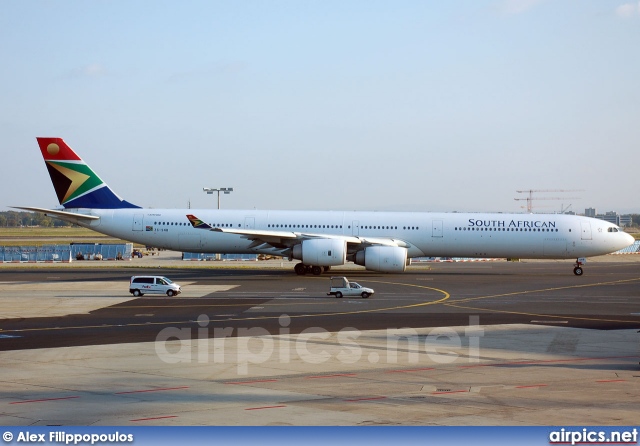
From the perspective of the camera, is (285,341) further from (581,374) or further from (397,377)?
(581,374)

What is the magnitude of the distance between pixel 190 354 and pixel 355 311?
1366cm

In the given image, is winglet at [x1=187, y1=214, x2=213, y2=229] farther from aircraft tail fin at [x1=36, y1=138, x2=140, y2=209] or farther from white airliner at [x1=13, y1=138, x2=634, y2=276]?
aircraft tail fin at [x1=36, y1=138, x2=140, y2=209]

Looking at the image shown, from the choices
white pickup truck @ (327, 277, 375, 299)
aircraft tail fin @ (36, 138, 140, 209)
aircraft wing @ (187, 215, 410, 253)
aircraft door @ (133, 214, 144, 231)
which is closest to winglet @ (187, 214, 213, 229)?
aircraft wing @ (187, 215, 410, 253)

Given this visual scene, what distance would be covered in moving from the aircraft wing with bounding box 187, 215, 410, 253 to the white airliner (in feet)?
0.53

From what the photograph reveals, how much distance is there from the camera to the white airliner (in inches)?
2383

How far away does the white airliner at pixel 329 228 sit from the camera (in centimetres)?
6053

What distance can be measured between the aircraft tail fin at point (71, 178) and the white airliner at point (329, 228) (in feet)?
0.24

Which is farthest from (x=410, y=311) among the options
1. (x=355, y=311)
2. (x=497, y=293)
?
(x=497, y=293)

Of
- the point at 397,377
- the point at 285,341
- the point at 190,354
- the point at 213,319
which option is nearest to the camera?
the point at 397,377

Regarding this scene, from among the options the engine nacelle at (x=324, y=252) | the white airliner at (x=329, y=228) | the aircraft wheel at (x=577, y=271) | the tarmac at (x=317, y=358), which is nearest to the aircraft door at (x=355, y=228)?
the white airliner at (x=329, y=228)

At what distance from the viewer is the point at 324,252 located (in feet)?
188

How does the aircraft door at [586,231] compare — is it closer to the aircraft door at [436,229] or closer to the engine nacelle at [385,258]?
the aircraft door at [436,229]

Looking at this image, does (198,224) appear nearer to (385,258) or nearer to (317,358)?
(385,258)

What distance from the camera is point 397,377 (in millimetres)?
20609
